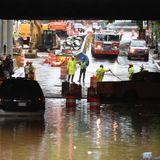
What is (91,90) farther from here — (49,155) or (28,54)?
(28,54)

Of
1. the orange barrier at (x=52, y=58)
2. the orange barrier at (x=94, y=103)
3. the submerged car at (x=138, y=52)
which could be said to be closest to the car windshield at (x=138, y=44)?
the submerged car at (x=138, y=52)

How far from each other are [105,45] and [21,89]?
37972 millimetres

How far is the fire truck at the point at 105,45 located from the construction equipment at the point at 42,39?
25.7 ft

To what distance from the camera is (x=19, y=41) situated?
246 feet

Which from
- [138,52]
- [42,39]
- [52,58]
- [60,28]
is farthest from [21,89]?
[60,28]

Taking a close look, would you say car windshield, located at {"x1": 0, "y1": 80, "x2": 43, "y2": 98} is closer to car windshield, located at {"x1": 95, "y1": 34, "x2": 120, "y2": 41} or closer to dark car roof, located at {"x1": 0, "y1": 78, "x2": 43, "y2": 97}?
dark car roof, located at {"x1": 0, "y1": 78, "x2": 43, "y2": 97}

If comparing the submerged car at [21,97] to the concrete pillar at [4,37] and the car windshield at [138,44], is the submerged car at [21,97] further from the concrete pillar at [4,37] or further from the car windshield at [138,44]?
the car windshield at [138,44]

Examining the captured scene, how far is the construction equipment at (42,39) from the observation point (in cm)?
7256

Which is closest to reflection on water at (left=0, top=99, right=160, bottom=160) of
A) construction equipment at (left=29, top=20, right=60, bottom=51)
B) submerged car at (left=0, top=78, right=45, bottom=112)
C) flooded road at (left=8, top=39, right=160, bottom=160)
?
flooded road at (left=8, top=39, right=160, bottom=160)

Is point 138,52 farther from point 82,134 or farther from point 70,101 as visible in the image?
point 82,134

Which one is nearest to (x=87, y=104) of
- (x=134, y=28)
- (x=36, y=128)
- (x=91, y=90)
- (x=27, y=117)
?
(x=91, y=90)

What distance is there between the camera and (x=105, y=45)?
64.0 metres

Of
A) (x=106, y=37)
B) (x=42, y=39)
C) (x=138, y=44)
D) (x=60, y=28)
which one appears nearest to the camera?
(x=106, y=37)

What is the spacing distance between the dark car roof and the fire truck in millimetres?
A: 37409
